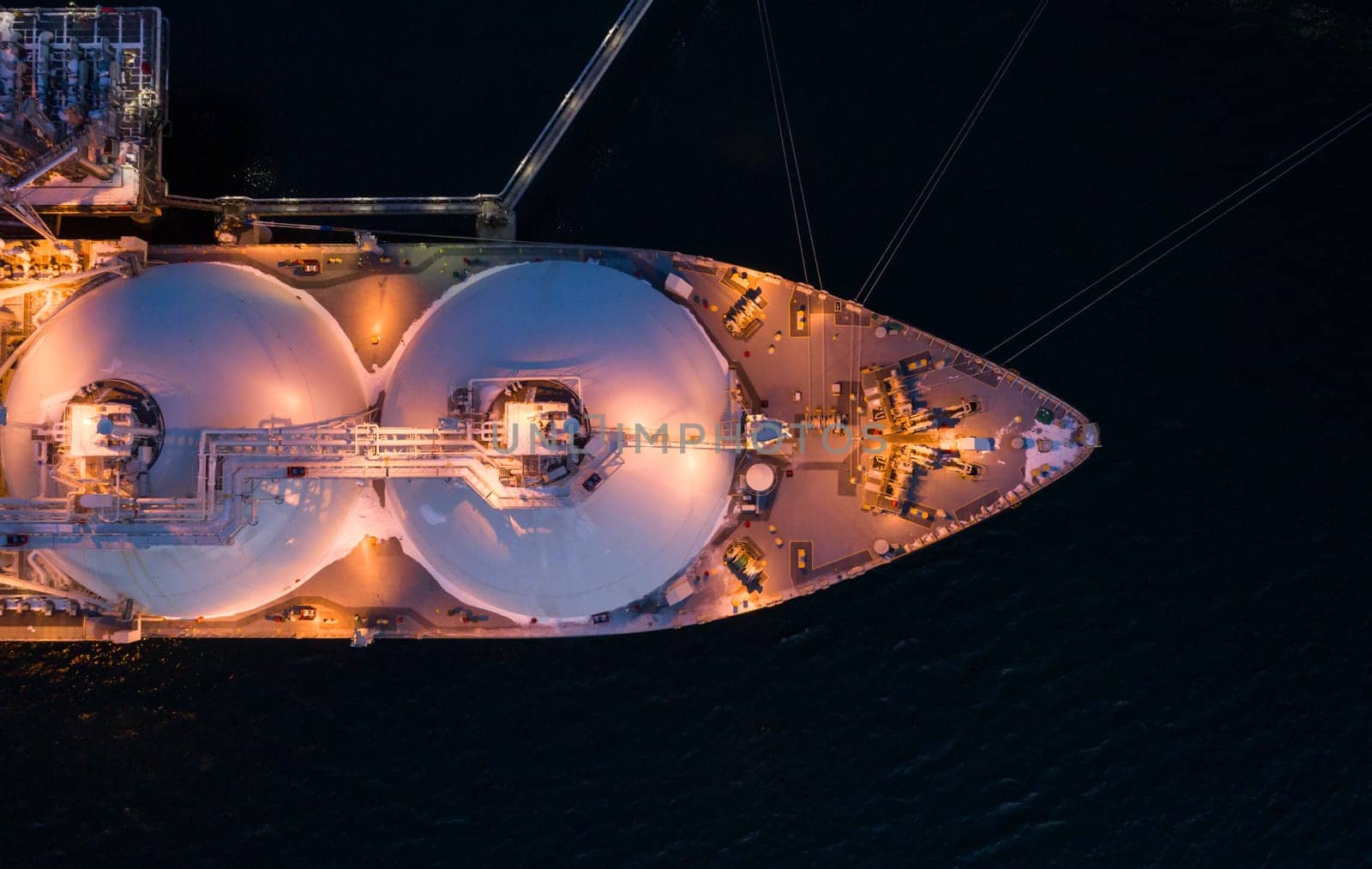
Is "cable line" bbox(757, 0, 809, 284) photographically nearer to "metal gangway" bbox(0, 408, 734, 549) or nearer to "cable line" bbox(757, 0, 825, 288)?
"cable line" bbox(757, 0, 825, 288)

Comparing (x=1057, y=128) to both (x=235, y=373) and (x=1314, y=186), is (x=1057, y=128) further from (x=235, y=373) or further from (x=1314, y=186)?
(x=235, y=373)

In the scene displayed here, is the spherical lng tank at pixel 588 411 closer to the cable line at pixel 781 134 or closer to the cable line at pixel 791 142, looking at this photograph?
the cable line at pixel 781 134

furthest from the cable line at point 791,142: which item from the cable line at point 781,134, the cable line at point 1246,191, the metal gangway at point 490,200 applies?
the cable line at point 1246,191

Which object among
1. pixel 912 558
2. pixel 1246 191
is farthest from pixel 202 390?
pixel 1246 191

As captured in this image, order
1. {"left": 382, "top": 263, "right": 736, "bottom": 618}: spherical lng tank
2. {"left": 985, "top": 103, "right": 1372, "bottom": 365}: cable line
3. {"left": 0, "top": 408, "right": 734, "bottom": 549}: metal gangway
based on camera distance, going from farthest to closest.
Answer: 1. {"left": 985, "top": 103, "right": 1372, "bottom": 365}: cable line
2. {"left": 382, "top": 263, "right": 736, "bottom": 618}: spherical lng tank
3. {"left": 0, "top": 408, "right": 734, "bottom": 549}: metal gangway

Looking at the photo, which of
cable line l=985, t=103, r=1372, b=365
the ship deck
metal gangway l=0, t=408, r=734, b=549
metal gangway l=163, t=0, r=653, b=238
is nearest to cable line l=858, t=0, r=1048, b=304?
the ship deck

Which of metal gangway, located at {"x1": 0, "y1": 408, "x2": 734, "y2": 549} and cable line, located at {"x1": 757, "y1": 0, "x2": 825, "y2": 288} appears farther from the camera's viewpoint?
cable line, located at {"x1": 757, "y1": 0, "x2": 825, "y2": 288}

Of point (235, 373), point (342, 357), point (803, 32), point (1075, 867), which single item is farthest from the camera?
point (803, 32)

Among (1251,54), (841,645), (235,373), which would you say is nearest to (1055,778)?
(841,645)
